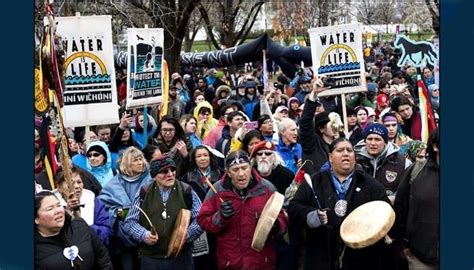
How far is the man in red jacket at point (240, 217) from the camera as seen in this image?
261 inches

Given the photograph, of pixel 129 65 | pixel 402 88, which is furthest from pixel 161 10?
pixel 129 65

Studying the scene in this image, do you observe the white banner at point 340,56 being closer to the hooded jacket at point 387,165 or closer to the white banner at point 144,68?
the white banner at point 144,68

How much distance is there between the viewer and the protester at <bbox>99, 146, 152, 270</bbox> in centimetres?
707

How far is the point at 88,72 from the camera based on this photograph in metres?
8.83

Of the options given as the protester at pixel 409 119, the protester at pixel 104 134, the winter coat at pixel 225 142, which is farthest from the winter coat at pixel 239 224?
the protester at pixel 409 119

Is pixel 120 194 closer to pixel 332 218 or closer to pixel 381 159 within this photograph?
pixel 332 218

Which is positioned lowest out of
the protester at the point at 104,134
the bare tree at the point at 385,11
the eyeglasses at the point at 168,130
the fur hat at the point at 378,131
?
the protester at the point at 104,134

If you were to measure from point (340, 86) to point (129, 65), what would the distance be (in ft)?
8.57

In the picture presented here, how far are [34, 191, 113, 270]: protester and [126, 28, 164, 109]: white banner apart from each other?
15.0ft

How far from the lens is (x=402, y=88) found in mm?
16328

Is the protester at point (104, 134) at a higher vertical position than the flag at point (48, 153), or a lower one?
lower

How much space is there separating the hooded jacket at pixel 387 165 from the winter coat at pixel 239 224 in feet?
4.29

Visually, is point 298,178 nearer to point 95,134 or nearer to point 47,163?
point 47,163

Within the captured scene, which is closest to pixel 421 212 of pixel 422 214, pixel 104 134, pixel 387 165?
pixel 422 214
